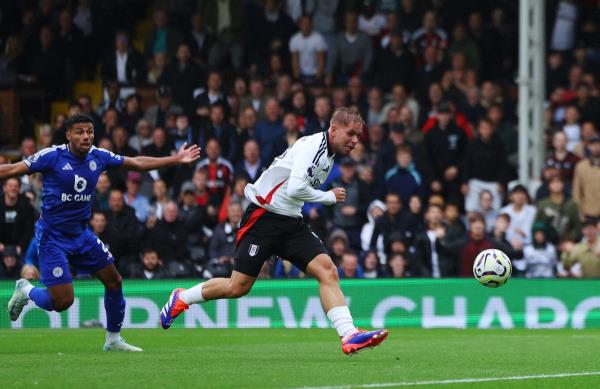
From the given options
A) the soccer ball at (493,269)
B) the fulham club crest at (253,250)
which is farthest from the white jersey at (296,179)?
the soccer ball at (493,269)

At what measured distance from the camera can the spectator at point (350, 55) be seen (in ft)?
79.0

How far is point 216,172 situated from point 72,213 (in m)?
8.98

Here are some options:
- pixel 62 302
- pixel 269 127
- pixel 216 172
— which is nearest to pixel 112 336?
pixel 62 302

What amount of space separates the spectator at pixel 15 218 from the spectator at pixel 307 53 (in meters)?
6.32

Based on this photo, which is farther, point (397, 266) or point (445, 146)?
point (445, 146)

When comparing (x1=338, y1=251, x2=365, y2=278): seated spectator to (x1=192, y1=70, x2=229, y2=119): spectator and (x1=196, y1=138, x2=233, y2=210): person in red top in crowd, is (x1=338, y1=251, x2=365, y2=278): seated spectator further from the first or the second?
(x1=192, y1=70, x2=229, y2=119): spectator

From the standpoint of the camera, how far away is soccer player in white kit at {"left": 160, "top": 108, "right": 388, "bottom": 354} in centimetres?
1141

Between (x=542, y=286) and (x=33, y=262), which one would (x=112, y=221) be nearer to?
(x=33, y=262)

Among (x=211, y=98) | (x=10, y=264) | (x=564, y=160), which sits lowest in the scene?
(x=10, y=264)

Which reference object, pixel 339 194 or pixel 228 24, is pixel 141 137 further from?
pixel 339 194

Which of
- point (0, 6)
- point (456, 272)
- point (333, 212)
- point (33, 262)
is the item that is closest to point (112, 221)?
point (33, 262)

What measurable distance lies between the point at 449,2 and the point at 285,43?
328 centimetres

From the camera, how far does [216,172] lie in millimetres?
21359

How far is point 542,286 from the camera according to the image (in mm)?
18719
